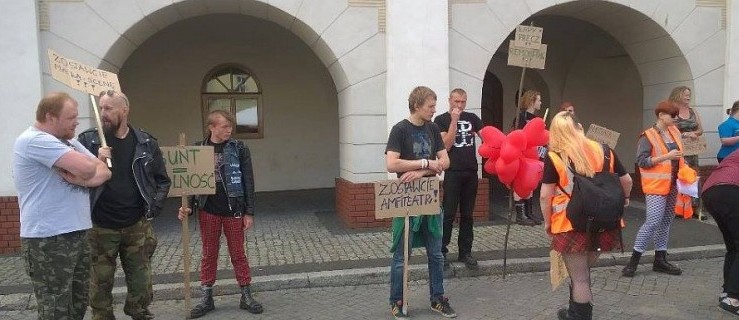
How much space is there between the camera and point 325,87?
37.9ft

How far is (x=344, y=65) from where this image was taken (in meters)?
7.39

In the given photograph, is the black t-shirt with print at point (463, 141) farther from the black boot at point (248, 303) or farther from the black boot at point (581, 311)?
the black boot at point (248, 303)

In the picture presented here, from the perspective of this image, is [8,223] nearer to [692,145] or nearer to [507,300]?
[507,300]

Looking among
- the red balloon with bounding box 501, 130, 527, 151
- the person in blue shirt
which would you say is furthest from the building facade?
the red balloon with bounding box 501, 130, 527, 151

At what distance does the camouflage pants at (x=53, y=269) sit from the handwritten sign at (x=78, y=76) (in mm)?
1283

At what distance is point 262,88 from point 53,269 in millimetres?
8240

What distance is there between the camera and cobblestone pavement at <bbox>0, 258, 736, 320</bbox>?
15.0 ft

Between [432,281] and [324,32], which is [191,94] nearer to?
[324,32]

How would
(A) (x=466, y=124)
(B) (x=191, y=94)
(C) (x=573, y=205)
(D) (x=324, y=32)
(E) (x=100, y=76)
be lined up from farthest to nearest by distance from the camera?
(B) (x=191, y=94)
(D) (x=324, y=32)
(A) (x=466, y=124)
(E) (x=100, y=76)
(C) (x=573, y=205)

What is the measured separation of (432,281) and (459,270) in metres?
1.18

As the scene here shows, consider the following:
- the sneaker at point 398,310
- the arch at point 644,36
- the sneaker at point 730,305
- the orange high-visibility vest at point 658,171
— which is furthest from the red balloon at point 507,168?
the arch at point 644,36

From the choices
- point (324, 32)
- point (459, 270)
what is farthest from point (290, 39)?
point (459, 270)

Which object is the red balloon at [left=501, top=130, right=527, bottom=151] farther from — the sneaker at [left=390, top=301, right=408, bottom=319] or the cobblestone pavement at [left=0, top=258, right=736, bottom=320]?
the sneaker at [left=390, top=301, right=408, bottom=319]

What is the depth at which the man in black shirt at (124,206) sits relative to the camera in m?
3.85
